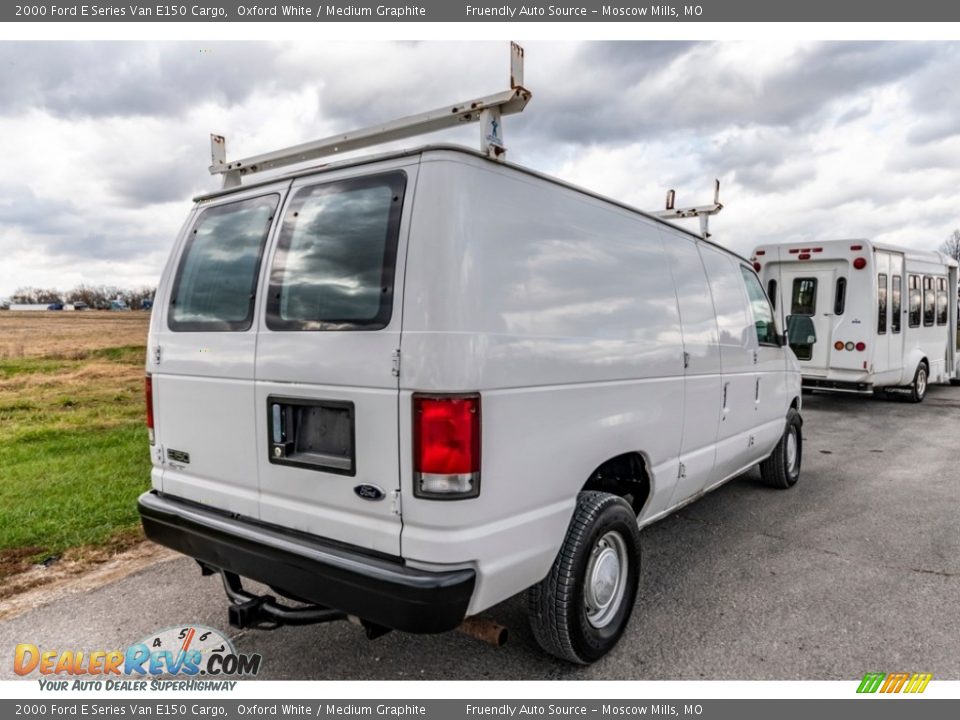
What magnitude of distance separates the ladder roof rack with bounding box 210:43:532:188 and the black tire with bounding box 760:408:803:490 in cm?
452

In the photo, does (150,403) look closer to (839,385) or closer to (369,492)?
(369,492)

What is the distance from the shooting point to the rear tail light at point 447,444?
7.78ft

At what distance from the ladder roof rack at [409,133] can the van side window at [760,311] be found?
3.14 m

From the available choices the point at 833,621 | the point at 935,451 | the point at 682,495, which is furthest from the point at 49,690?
the point at 935,451

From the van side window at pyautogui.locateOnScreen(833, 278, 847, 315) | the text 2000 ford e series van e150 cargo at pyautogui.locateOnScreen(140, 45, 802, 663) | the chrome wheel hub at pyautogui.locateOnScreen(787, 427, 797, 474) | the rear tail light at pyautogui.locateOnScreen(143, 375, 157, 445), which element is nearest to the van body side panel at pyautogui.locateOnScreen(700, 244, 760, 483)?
the text 2000 ford e series van e150 cargo at pyautogui.locateOnScreen(140, 45, 802, 663)

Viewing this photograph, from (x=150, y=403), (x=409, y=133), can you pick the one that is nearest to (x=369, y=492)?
Answer: (x=150, y=403)

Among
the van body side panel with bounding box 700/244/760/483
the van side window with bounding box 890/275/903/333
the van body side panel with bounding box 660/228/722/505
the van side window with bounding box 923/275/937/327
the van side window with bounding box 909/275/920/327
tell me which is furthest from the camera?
the van side window with bounding box 923/275/937/327

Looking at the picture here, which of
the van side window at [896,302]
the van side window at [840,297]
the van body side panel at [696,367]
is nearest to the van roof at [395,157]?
the van body side panel at [696,367]

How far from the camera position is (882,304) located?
10914 millimetres

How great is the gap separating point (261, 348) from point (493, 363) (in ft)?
3.68

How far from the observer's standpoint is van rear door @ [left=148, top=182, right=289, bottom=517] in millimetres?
2969

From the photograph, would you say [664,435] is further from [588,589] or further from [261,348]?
[261,348]

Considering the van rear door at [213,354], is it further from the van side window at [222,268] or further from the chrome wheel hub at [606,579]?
the chrome wheel hub at [606,579]

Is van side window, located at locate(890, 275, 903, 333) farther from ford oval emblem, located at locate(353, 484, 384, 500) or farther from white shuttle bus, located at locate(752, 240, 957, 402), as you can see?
ford oval emblem, located at locate(353, 484, 384, 500)
